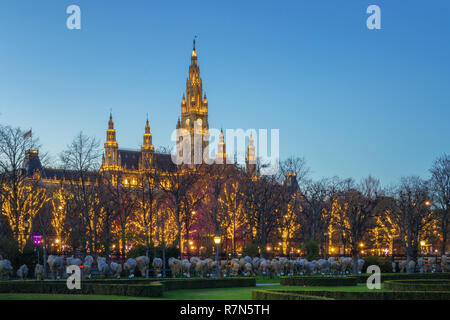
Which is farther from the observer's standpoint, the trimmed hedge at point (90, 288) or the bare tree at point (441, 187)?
the bare tree at point (441, 187)

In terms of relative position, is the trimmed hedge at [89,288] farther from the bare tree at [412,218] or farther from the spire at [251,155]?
the spire at [251,155]

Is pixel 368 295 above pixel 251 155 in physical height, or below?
below

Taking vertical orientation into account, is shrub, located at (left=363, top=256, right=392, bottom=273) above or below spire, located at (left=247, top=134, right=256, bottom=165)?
below

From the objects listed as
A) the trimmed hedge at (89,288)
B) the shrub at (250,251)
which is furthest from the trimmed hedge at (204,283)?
the shrub at (250,251)

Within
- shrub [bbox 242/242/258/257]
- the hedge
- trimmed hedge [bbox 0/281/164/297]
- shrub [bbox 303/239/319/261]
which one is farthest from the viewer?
shrub [bbox 303/239/319/261]

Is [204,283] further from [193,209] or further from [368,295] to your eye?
[193,209]

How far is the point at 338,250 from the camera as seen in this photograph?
105m

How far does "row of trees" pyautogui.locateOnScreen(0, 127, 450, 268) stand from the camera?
6241cm

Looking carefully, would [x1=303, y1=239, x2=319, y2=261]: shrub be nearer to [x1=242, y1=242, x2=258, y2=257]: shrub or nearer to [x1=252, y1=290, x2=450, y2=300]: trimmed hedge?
[x1=242, y1=242, x2=258, y2=257]: shrub

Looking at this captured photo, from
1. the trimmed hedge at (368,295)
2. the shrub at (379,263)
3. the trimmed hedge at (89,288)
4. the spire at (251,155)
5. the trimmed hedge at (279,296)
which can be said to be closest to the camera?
the trimmed hedge at (279,296)

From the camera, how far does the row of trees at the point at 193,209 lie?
2457 inches

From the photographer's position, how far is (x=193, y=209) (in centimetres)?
7662

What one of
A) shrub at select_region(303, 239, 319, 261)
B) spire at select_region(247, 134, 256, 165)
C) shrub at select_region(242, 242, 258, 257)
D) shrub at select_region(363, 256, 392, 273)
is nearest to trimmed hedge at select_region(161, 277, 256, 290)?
shrub at select_region(363, 256, 392, 273)

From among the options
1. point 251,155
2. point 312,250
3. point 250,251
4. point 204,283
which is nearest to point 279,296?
point 204,283
